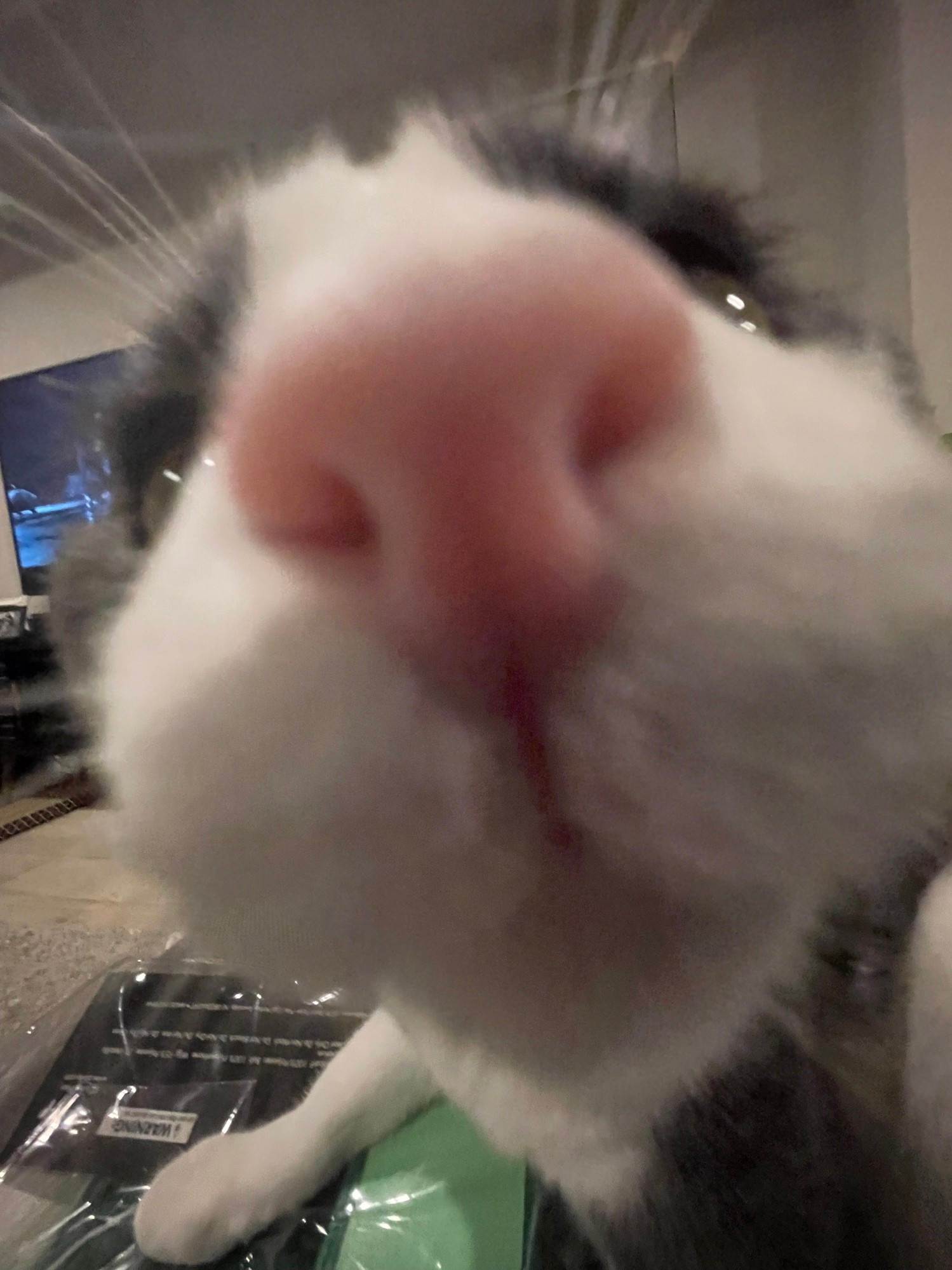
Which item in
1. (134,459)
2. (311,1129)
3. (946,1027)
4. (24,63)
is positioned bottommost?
(311,1129)

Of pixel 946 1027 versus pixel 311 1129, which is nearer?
pixel 946 1027

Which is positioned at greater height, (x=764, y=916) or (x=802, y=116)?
(x=802, y=116)

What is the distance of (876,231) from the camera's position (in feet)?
0.62

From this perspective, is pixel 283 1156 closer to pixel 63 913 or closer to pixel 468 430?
pixel 63 913

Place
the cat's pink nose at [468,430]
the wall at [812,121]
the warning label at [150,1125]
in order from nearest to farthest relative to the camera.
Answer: the cat's pink nose at [468,430] < the wall at [812,121] < the warning label at [150,1125]

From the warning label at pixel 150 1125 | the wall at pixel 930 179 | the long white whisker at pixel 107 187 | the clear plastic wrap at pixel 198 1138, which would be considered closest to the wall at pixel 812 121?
the wall at pixel 930 179

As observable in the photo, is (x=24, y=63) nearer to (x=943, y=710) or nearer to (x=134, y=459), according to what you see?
(x=134, y=459)

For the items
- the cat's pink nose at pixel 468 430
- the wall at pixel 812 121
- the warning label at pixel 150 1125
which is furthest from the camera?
the warning label at pixel 150 1125

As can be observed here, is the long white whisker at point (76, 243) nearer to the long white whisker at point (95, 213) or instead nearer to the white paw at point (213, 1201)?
the long white whisker at point (95, 213)

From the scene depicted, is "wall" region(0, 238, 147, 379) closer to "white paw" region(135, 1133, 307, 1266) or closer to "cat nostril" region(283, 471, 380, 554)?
"cat nostril" region(283, 471, 380, 554)

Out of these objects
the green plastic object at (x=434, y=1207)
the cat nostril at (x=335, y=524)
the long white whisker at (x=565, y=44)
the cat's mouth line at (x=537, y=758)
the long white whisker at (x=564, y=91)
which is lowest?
the green plastic object at (x=434, y=1207)

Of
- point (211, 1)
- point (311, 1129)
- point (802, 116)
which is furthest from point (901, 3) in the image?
point (311, 1129)

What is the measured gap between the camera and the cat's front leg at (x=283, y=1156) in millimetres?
Result: 255

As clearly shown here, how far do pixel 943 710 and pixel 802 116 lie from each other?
0.52 ft
